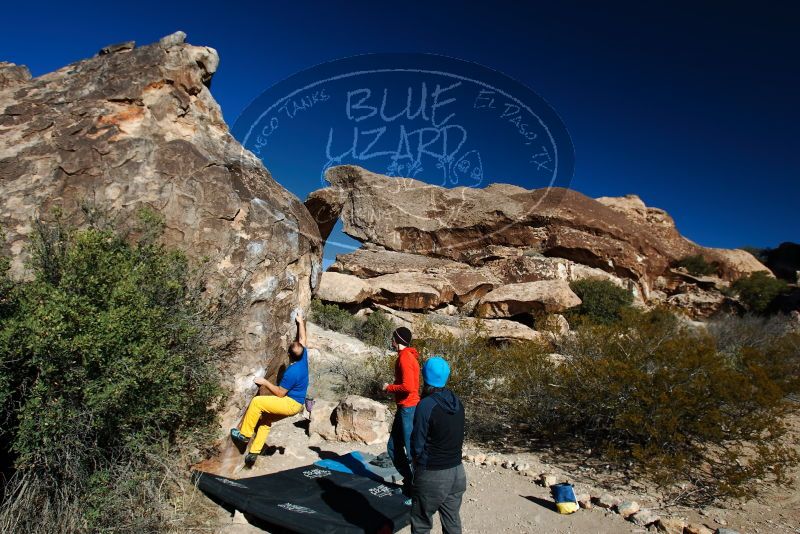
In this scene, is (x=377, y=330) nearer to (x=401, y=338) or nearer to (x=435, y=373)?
(x=401, y=338)

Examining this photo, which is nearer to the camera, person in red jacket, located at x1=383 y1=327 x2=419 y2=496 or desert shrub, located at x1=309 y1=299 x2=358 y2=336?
person in red jacket, located at x1=383 y1=327 x2=419 y2=496

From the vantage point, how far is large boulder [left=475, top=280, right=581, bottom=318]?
1656 centimetres

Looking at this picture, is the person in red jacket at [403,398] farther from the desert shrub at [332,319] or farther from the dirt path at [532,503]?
the desert shrub at [332,319]

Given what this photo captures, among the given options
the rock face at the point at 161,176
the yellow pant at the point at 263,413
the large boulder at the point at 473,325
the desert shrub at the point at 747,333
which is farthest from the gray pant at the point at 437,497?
the desert shrub at the point at 747,333

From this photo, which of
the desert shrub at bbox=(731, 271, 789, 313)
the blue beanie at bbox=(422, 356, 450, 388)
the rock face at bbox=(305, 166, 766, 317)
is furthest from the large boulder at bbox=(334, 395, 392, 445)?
the desert shrub at bbox=(731, 271, 789, 313)

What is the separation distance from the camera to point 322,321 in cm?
1353

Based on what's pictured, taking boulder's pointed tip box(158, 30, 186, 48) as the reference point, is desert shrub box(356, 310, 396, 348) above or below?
below

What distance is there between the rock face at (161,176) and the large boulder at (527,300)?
12324 mm

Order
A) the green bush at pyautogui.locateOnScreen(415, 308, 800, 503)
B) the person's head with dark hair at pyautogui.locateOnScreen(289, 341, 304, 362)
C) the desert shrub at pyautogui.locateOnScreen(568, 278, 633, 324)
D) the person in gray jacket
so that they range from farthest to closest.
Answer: the desert shrub at pyautogui.locateOnScreen(568, 278, 633, 324)
the green bush at pyautogui.locateOnScreen(415, 308, 800, 503)
the person's head with dark hair at pyautogui.locateOnScreen(289, 341, 304, 362)
the person in gray jacket

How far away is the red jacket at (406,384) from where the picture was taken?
4.18m

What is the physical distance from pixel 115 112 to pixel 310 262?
2728 millimetres

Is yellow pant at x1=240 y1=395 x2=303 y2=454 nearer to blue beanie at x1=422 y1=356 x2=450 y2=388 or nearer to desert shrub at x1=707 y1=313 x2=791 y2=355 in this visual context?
blue beanie at x1=422 y1=356 x2=450 y2=388

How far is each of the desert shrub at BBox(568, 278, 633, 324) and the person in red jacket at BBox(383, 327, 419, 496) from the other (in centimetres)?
1512

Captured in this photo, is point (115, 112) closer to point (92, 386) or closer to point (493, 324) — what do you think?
point (92, 386)
